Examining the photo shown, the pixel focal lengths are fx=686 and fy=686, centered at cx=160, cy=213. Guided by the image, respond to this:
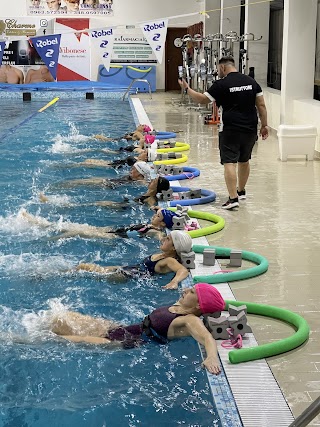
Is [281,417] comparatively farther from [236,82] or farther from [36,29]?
[36,29]

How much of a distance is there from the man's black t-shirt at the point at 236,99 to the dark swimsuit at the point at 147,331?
3633mm

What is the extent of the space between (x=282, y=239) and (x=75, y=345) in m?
2.81

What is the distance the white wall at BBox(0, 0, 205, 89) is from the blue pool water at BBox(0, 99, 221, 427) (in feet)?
62.4

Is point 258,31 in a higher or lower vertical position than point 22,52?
higher

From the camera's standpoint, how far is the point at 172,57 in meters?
27.8

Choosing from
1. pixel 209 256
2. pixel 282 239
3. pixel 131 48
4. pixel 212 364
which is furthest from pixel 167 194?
pixel 131 48

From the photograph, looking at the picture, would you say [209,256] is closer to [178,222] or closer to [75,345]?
[178,222]

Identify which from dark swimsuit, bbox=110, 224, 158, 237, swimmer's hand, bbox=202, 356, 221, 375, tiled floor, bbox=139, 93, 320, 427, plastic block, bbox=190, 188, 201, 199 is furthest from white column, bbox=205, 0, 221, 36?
swimmer's hand, bbox=202, 356, 221, 375

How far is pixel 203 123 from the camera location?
55.2 ft

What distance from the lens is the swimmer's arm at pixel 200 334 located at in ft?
13.0

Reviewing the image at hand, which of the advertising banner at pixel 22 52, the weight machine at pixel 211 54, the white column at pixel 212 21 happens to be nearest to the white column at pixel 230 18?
the weight machine at pixel 211 54

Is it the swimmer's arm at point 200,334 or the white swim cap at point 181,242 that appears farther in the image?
the white swim cap at point 181,242

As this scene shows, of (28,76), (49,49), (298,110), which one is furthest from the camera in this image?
(28,76)

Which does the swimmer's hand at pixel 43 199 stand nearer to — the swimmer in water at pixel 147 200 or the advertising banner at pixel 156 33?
the swimmer in water at pixel 147 200
